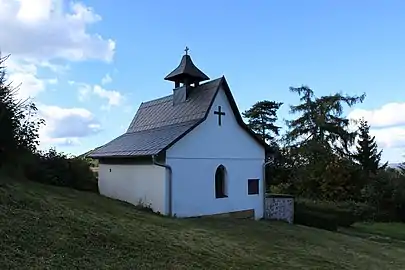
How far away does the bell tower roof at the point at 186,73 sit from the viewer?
64.4 feet

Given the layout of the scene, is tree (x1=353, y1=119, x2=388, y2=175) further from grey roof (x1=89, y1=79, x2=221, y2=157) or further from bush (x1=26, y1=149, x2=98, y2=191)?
bush (x1=26, y1=149, x2=98, y2=191)

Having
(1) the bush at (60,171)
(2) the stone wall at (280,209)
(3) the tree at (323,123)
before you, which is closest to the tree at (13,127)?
(1) the bush at (60,171)

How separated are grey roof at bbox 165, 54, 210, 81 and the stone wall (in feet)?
22.4

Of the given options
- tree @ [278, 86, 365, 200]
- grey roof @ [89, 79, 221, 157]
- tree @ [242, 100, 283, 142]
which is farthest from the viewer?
tree @ [242, 100, 283, 142]

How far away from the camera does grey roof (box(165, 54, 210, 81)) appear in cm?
1961

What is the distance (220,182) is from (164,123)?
390cm

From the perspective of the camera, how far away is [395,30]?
15.5 meters

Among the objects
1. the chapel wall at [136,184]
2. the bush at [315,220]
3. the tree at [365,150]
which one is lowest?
the bush at [315,220]

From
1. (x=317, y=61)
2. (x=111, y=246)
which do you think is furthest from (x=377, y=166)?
(x=111, y=246)

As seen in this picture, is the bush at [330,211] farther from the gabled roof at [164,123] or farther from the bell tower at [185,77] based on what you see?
the bell tower at [185,77]

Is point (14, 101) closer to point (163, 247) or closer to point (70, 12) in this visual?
point (70, 12)

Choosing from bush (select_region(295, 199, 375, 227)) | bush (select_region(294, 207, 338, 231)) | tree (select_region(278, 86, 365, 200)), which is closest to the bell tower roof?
bush (select_region(294, 207, 338, 231))

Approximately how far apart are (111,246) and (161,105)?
575 inches

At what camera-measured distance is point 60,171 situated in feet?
58.7
